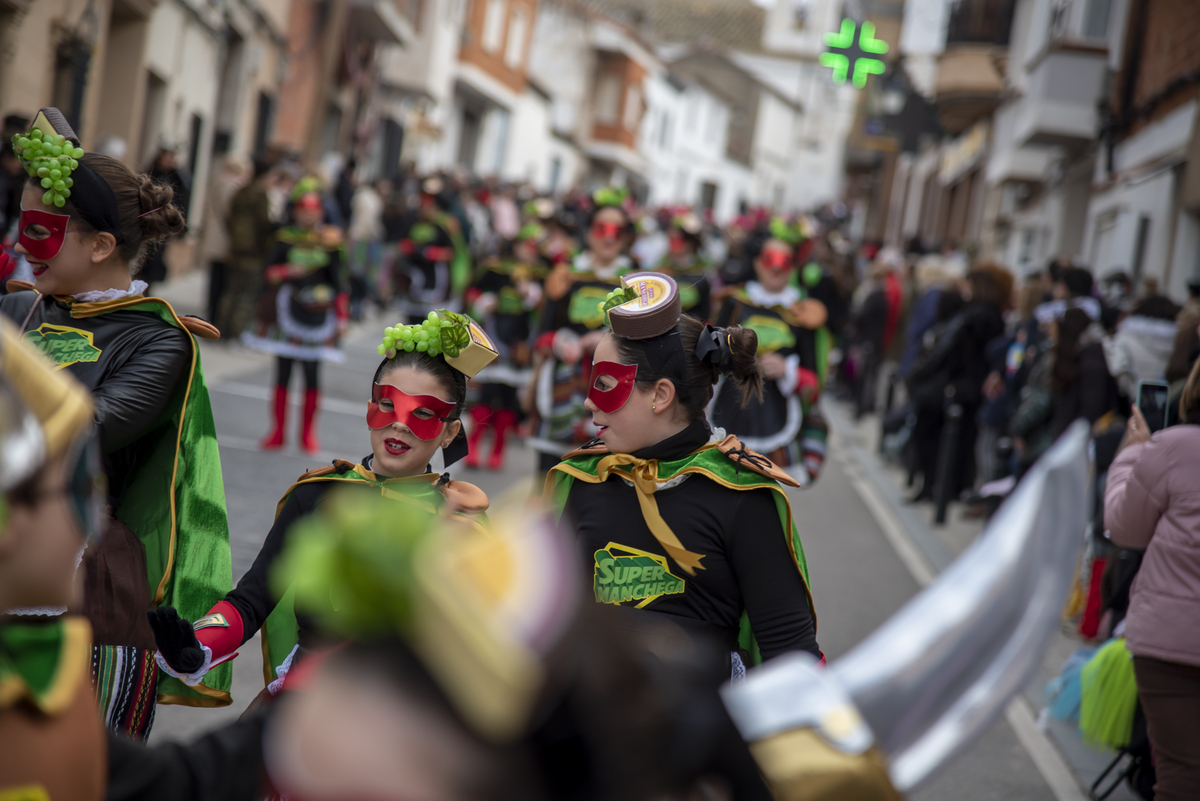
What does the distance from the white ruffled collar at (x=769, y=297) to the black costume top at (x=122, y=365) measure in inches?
181

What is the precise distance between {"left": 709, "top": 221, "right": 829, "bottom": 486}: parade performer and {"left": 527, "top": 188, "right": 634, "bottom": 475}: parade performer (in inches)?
32.8

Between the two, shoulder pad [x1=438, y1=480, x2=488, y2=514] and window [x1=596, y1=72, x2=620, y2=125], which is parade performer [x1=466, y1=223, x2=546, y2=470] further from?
window [x1=596, y1=72, x2=620, y2=125]

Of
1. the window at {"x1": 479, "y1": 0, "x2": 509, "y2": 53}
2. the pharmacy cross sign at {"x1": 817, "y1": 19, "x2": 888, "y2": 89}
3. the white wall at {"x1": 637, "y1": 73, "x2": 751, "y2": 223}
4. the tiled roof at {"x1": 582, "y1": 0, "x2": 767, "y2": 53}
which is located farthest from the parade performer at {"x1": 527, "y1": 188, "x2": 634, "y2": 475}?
the tiled roof at {"x1": 582, "y1": 0, "x2": 767, "y2": 53}

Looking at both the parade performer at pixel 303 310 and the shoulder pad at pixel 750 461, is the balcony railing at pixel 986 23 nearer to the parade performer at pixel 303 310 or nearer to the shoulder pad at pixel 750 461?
the parade performer at pixel 303 310

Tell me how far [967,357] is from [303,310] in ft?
18.2

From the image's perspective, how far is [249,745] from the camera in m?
1.62

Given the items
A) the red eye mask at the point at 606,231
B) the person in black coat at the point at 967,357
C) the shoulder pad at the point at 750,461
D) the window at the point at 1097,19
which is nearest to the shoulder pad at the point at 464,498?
the shoulder pad at the point at 750,461

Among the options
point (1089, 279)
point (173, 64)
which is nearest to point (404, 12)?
point (173, 64)

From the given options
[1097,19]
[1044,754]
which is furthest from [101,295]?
[1097,19]

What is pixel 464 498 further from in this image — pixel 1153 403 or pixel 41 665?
pixel 1153 403

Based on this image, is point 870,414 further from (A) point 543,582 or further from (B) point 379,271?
(A) point 543,582

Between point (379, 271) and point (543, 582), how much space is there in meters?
20.5

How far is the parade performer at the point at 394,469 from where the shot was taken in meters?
2.77

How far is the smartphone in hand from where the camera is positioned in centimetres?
443
